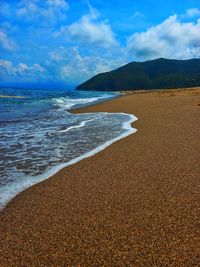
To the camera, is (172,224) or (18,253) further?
(172,224)

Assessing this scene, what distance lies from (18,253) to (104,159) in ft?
16.8

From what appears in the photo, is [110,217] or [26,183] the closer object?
[110,217]

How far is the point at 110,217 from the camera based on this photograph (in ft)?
17.0

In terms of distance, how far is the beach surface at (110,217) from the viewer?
4.09 m

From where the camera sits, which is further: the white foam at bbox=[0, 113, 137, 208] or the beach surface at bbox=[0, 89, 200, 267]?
the white foam at bbox=[0, 113, 137, 208]

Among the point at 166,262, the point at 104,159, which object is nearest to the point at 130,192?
the point at 166,262

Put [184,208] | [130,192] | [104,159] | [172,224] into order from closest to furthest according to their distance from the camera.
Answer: [172,224]
[184,208]
[130,192]
[104,159]

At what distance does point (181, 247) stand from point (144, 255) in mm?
532

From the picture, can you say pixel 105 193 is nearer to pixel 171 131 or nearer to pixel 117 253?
pixel 117 253

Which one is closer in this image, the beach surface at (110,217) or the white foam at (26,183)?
the beach surface at (110,217)

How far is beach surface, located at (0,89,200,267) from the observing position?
4086 mm

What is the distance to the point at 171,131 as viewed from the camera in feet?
42.1

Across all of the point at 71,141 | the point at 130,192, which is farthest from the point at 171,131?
the point at 130,192

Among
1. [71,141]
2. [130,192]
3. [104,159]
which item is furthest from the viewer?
[71,141]
